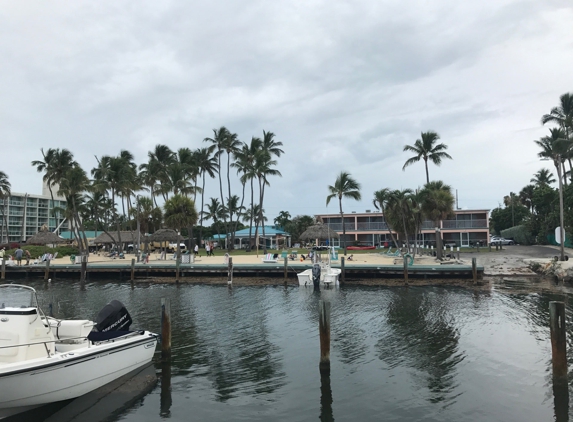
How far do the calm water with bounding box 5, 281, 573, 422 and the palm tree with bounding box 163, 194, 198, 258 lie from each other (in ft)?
76.2

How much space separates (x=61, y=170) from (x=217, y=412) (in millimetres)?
50324

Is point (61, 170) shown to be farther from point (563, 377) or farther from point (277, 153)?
point (563, 377)

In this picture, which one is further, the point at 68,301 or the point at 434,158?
the point at 434,158

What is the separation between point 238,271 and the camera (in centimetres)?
3262

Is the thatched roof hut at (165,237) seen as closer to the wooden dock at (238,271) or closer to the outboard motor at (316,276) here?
the wooden dock at (238,271)

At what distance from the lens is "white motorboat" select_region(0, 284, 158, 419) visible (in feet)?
26.7

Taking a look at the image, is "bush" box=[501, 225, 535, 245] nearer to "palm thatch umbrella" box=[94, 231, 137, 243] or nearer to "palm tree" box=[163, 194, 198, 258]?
"palm tree" box=[163, 194, 198, 258]

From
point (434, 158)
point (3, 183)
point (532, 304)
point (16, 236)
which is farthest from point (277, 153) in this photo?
point (16, 236)

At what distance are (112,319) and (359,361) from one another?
6.78m

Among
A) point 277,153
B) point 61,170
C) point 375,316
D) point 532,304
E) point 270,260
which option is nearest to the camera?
point 375,316

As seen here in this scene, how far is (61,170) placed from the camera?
51.0m

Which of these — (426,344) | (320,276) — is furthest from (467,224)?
(426,344)

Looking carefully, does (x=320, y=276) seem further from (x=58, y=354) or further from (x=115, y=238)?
(x=115, y=238)

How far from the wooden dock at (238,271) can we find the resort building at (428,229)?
102 feet
